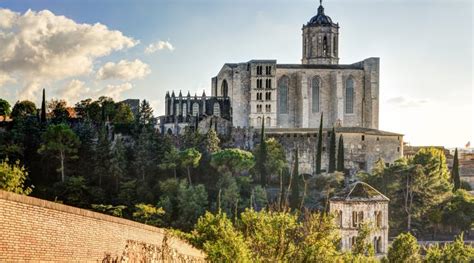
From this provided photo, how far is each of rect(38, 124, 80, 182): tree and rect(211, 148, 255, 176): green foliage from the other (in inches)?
342

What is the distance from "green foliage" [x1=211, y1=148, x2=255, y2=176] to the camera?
47625 millimetres

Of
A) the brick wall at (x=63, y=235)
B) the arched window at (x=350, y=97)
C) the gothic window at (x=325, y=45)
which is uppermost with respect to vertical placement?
the gothic window at (x=325, y=45)

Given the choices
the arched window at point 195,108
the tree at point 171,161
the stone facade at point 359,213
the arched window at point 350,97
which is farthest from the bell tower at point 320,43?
the stone facade at point 359,213

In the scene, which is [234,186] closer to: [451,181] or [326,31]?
[451,181]

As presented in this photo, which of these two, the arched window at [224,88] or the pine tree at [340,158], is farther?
the arched window at [224,88]

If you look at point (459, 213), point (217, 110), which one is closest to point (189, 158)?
point (217, 110)

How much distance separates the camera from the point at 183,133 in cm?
5362

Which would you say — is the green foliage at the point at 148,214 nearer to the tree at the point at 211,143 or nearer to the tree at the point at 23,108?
the tree at the point at 211,143

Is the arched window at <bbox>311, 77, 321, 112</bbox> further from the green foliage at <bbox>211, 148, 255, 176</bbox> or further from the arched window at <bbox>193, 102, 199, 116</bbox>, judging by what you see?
the green foliage at <bbox>211, 148, 255, 176</bbox>

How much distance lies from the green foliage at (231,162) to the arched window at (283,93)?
14711 mm

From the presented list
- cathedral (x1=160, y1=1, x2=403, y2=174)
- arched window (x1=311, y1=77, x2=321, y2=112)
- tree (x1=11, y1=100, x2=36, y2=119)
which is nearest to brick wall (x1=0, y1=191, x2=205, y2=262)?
cathedral (x1=160, y1=1, x2=403, y2=174)

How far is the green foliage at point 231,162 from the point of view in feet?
156

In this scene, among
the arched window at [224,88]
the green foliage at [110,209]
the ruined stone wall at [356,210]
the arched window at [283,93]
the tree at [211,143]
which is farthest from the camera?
the arched window at [224,88]

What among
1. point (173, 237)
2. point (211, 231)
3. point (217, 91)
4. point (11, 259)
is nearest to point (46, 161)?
point (217, 91)
